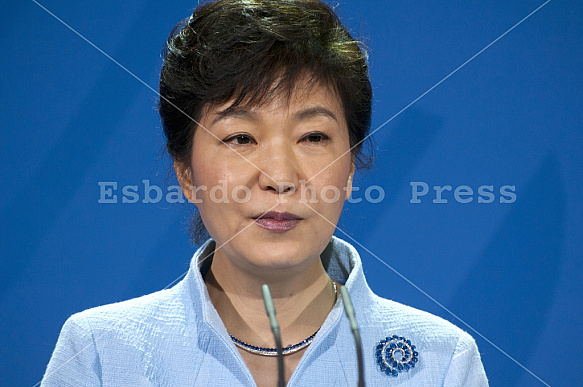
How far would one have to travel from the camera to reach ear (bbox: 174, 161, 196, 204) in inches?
50.2

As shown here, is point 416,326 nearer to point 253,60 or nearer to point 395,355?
point 395,355

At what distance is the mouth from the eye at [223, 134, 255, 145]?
13 cm

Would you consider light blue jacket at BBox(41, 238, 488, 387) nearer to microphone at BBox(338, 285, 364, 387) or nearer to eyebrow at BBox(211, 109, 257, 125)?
eyebrow at BBox(211, 109, 257, 125)

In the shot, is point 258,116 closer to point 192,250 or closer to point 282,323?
point 282,323

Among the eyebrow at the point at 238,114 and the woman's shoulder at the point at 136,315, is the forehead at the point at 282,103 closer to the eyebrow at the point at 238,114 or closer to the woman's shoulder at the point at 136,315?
the eyebrow at the point at 238,114

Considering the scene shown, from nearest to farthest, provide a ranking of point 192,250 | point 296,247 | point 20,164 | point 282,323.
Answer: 1. point 296,247
2. point 282,323
3. point 20,164
4. point 192,250

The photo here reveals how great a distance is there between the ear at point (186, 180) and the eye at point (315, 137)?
0.23 m

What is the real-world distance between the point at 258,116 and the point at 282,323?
1.21ft

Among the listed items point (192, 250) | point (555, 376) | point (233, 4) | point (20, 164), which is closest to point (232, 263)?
point (233, 4)

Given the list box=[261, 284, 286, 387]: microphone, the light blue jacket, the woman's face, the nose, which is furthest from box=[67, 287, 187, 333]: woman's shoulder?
box=[261, 284, 286, 387]: microphone

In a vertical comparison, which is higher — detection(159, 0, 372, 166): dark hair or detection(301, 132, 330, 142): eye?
detection(159, 0, 372, 166): dark hair

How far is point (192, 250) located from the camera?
73.9 inches

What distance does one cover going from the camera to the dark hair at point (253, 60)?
46.4 inches

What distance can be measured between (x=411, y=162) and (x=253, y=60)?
76 cm
